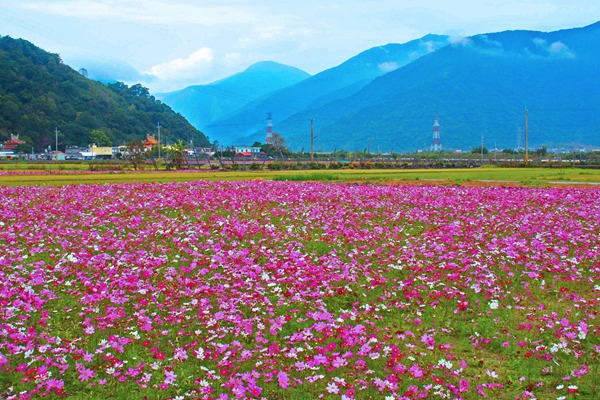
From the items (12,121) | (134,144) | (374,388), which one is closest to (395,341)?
(374,388)

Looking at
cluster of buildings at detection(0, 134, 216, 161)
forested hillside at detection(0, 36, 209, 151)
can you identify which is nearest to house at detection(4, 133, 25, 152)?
cluster of buildings at detection(0, 134, 216, 161)

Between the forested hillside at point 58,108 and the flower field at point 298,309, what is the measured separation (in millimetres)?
118589

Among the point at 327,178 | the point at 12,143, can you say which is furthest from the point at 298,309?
the point at 12,143

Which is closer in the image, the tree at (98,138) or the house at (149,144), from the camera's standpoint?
the house at (149,144)

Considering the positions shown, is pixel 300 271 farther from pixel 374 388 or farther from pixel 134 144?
pixel 134 144

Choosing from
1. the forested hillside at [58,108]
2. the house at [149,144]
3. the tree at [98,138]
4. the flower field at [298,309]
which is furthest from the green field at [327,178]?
the tree at [98,138]

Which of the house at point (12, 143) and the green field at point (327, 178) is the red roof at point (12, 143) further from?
the green field at point (327, 178)

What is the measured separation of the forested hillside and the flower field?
118589 mm

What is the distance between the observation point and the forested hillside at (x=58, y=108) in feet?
398

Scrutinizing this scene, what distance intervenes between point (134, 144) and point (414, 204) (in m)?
42.1

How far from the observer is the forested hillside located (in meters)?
121

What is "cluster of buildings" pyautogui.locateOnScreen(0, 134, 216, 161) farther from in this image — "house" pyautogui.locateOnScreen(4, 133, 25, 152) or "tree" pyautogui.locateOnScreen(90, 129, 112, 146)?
"tree" pyautogui.locateOnScreen(90, 129, 112, 146)

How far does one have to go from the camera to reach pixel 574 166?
62.0 meters

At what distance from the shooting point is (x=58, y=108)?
421 ft
